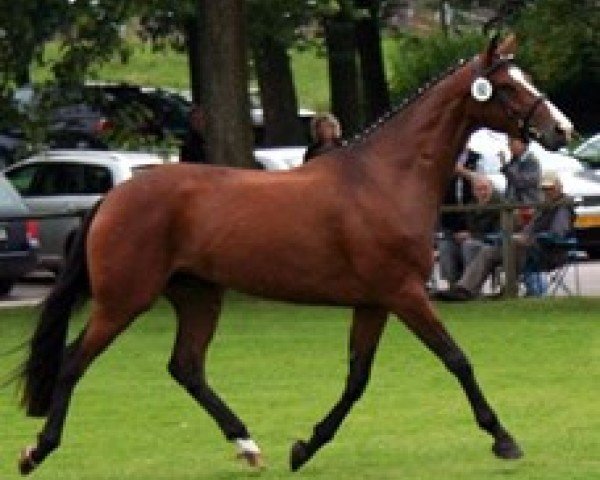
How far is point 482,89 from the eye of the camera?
13062 mm

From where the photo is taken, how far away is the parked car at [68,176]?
30.8 m

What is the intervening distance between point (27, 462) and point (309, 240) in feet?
6.24

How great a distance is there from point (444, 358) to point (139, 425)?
10.9ft

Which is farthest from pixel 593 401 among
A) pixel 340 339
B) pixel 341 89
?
pixel 341 89

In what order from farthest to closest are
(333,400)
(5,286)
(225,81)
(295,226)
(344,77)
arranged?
1. (344,77)
2. (5,286)
3. (225,81)
4. (333,400)
5. (295,226)

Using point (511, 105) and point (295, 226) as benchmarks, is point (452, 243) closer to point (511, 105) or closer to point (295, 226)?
point (511, 105)

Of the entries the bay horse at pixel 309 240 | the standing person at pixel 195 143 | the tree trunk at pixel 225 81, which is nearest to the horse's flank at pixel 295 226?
the bay horse at pixel 309 240

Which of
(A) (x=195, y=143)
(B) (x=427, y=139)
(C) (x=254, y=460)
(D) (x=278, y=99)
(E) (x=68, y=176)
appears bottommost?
(D) (x=278, y=99)

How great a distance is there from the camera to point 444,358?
12.6 m

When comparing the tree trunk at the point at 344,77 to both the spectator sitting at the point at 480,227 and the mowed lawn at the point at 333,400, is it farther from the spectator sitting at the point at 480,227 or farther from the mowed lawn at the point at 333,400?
the mowed lawn at the point at 333,400

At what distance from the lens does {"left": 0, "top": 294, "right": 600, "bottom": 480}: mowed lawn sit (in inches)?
514

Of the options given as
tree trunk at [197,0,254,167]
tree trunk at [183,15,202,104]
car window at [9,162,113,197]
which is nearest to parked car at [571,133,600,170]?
tree trunk at [183,15,202,104]

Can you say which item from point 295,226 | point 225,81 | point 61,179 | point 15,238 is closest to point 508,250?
point 225,81

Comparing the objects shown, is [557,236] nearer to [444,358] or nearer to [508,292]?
[508,292]
